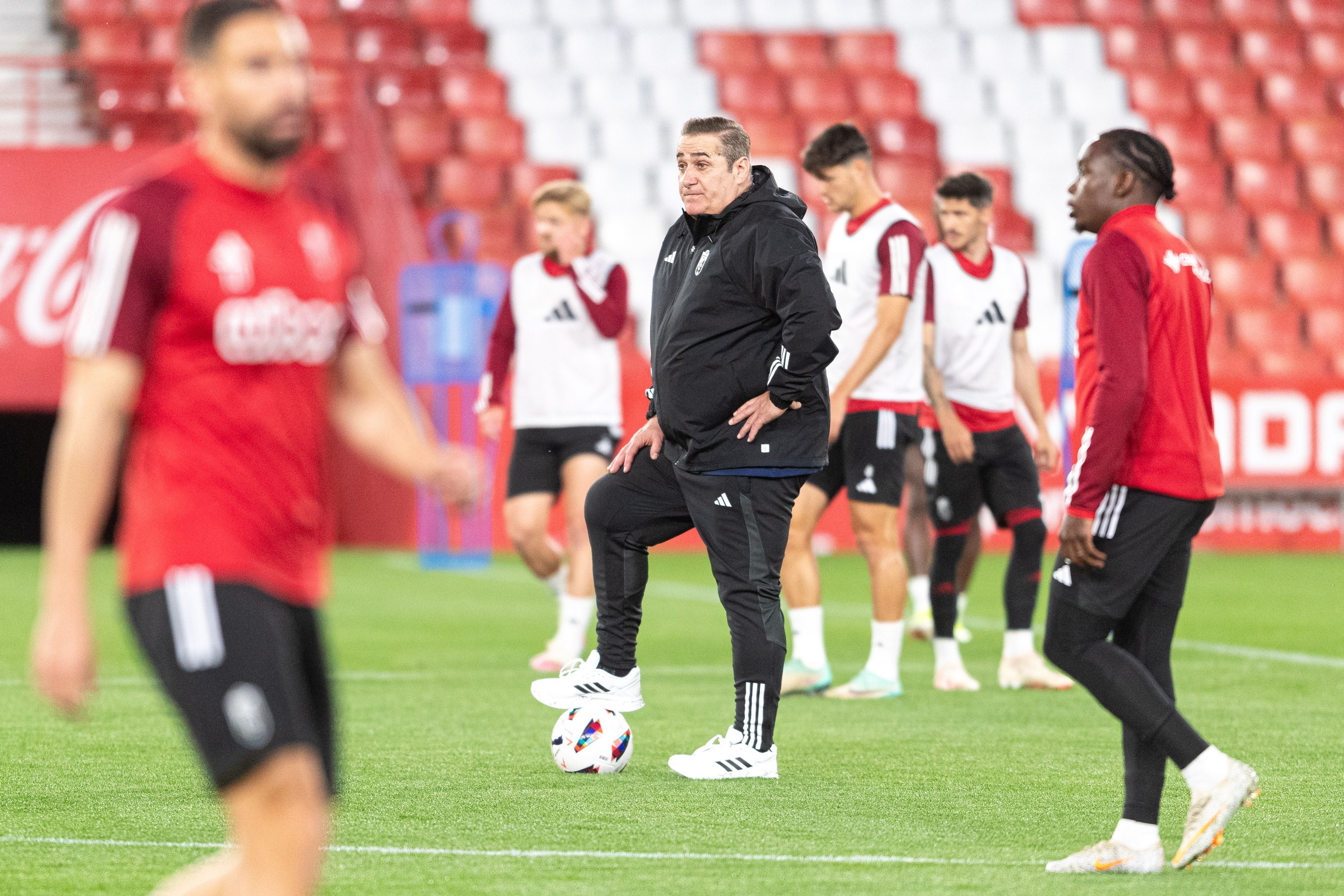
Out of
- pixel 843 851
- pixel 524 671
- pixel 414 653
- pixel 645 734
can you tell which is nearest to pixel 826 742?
pixel 645 734

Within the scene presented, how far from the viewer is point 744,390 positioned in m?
5.64

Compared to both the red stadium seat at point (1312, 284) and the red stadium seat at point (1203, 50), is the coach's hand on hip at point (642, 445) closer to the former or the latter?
the red stadium seat at point (1312, 284)

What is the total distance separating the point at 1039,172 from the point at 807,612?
14.1m

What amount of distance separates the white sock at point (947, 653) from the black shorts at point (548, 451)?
1809 millimetres

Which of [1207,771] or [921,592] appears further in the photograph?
[921,592]

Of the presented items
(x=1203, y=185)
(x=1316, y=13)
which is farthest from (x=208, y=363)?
(x=1316, y=13)

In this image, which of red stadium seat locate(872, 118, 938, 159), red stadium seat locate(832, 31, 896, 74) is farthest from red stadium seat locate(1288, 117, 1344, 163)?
red stadium seat locate(832, 31, 896, 74)

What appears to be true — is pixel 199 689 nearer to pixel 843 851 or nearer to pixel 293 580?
pixel 293 580

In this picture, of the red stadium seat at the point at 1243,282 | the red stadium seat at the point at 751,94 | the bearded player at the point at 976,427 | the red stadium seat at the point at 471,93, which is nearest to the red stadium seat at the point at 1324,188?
the red stadium seat at the point at 1243,282

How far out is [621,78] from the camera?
20766mm

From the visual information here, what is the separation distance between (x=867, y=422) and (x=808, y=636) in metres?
0.92

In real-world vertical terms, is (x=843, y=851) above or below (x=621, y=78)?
below

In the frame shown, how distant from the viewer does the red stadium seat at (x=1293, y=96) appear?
21703mm

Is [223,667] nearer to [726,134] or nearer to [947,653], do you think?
[726,134]
